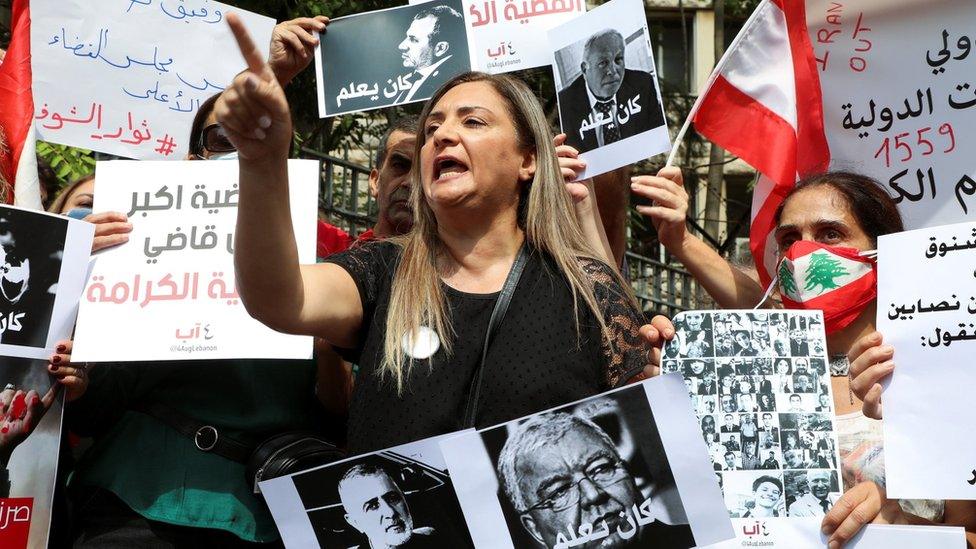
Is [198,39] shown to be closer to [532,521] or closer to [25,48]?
[25,48]

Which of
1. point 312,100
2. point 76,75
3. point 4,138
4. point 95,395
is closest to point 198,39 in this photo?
point 76,75

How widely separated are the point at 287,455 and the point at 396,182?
136cm

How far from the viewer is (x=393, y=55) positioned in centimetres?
408

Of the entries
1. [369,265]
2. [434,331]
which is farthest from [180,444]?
[434,331]

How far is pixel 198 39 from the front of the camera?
13.6ft

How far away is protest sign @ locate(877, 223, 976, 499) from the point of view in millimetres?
2441

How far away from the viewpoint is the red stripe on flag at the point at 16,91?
12.5 feet

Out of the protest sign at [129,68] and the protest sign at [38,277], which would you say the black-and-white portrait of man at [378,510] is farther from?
the protest sign at [129,68]

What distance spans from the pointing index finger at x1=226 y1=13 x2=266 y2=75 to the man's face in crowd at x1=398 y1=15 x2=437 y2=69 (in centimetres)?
198

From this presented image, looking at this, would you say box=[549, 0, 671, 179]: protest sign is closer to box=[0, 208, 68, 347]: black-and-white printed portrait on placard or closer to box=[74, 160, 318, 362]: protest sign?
box=[74, 160, 318, 362]: protest sign

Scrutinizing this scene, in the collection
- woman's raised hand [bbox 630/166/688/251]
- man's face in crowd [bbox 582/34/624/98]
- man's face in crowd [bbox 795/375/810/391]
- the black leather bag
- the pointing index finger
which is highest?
man's face in crowd [bbox 582/34/624/98]

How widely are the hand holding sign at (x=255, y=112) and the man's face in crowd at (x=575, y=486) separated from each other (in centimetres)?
83

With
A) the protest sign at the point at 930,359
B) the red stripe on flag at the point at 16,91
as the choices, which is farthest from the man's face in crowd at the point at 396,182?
the protest sign at the point at 930,359

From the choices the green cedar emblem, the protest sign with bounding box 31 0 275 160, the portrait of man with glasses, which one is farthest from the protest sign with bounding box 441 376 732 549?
the protest sign with bounding box 31 0 275 160
